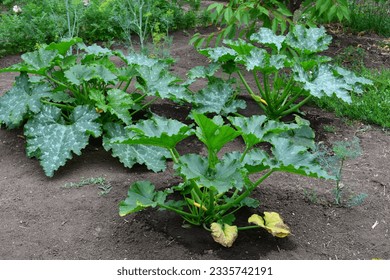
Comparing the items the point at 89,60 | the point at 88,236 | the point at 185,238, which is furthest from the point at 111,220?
the point at 89,60

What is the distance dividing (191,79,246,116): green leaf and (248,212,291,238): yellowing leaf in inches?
54.2

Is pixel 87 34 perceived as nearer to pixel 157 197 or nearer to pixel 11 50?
pixel 11 50

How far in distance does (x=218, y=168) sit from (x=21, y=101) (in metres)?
1.93

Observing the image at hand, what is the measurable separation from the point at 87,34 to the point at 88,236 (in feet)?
12.8

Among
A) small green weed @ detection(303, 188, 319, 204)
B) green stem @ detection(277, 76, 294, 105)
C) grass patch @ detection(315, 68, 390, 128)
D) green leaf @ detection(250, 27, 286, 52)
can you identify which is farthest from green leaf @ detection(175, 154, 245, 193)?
grass patch @ detection(315, 68, 390, 128)

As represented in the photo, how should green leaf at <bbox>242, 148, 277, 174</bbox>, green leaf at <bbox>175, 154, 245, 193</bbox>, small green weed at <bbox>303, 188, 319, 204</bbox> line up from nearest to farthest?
green leaf at <bbox>175, 154, 245, 193</bbox>, green leaf at <bbox>242, 148, 277, 174</bbox>, small green weed at <bbox>303, 188, 319, 204</bbox>

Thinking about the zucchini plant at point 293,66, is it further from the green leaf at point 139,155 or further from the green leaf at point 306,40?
the green leaf at point 139,155

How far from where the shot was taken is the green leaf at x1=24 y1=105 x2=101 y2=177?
13.4 feet

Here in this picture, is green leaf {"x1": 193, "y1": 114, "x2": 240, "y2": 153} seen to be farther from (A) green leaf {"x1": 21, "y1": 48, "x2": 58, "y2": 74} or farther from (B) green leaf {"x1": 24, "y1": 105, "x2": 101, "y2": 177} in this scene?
(A) green leaf {"x1": 21, "y1": 48, "x2": 58, "y2": 74}

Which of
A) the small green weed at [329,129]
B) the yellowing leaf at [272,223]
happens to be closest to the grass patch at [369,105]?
the small green weed at [329,129]

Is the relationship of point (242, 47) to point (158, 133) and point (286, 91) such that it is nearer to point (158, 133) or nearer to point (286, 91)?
point (286, 91)

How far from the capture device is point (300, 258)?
334cm

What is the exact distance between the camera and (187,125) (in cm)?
382

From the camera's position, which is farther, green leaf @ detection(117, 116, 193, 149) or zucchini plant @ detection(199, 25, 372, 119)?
zucchini plant @ detection(199, 25, 372, 119)
